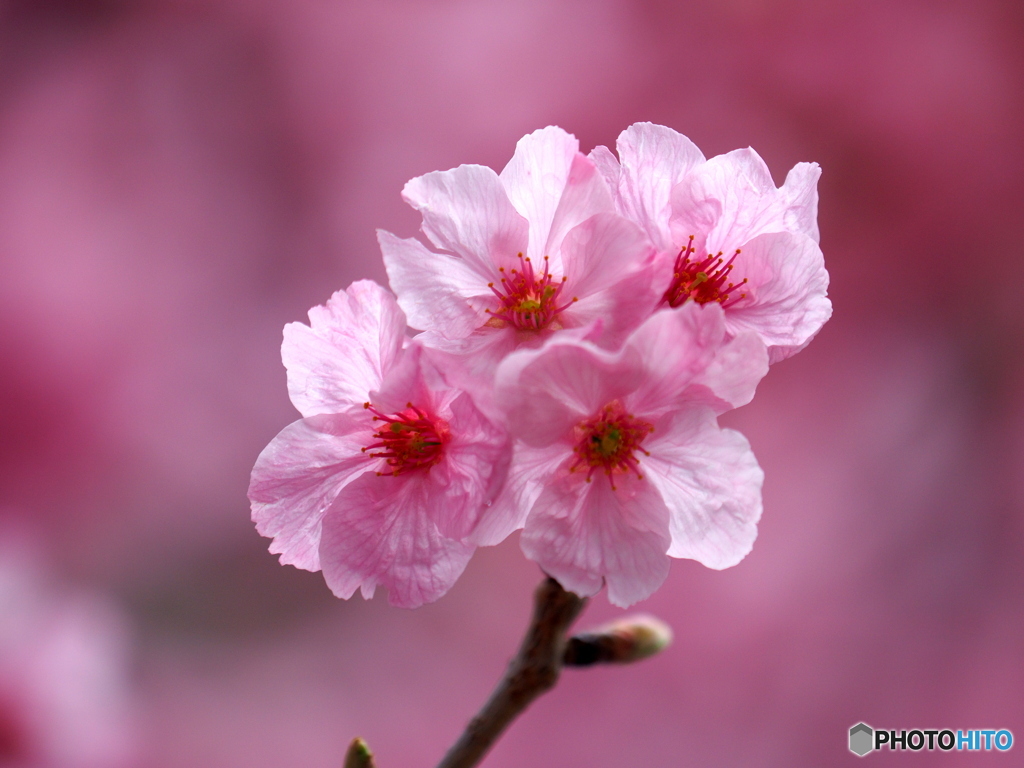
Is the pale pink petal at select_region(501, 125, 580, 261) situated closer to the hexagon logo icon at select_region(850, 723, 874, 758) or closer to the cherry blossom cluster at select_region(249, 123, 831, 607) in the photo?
the cherry blossom cluster at select_region(249, 123, 831, 607)

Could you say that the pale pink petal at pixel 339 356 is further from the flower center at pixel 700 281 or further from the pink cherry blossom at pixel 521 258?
the flower center at pixel 700 281

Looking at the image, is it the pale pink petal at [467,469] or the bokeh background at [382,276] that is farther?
the bokeh background at [382,276]

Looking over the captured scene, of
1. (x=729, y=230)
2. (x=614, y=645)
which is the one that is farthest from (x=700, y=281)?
(x=614, y=645)

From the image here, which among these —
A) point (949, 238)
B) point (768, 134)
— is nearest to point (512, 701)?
point (768, 134)

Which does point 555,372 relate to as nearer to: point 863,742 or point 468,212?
point 468,212

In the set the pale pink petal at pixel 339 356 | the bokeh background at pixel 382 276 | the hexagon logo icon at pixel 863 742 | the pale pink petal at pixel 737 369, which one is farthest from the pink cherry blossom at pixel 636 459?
the bokeh background at pixel 382 276

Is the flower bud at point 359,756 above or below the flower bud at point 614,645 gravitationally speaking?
below
